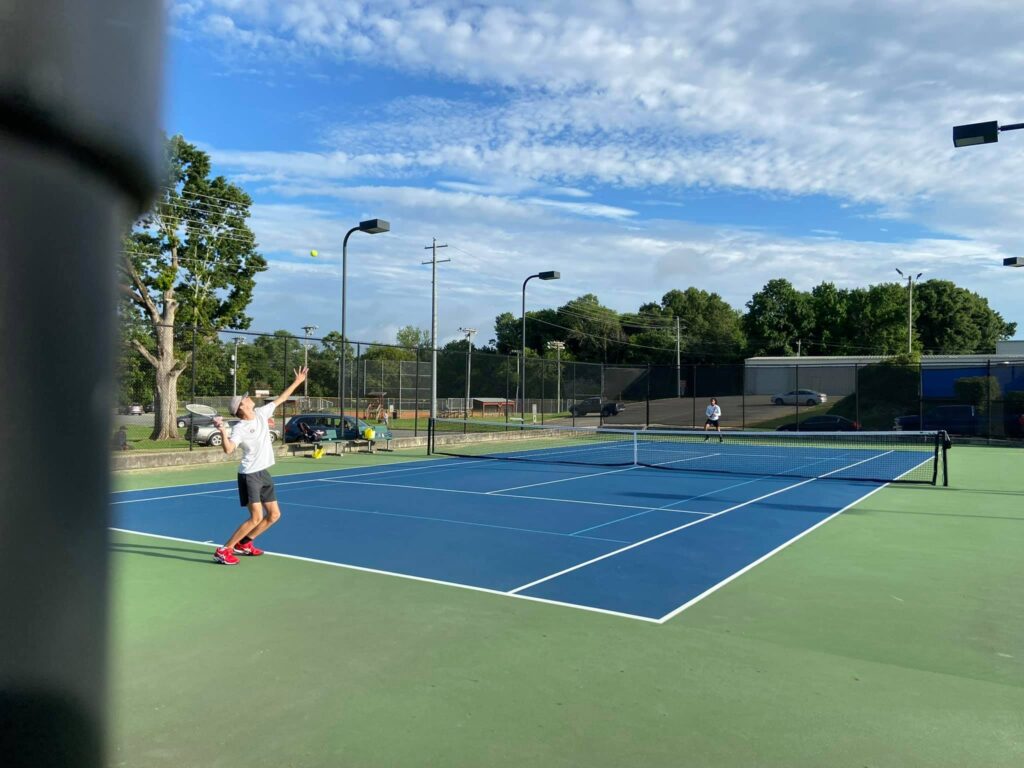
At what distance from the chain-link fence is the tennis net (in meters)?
1.49

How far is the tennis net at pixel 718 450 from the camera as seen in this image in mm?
19016

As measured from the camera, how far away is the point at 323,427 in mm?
24094

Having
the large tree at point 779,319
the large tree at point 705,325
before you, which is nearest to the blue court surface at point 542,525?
the large tree at point 779,319

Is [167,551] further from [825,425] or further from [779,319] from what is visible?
[779,319]

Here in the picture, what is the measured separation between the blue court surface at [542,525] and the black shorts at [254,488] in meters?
0.87

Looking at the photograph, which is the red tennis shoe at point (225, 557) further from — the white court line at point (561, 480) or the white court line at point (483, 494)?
the white court line at point (561, 480)

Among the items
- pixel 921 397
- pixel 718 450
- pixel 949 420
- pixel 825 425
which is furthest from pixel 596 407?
pixel 949 420

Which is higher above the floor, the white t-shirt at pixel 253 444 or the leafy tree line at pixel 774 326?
the leafy tree line at pixel 774 326

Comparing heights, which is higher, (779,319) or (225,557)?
(779,319)

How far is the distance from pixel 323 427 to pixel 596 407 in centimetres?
1836

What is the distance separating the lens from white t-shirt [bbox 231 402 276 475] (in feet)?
28.0

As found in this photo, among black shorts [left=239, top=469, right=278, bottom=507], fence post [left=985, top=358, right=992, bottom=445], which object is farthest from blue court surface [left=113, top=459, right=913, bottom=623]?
fence post [left=985, top=358, right=992, bottom=445]

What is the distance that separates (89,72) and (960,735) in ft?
16.9

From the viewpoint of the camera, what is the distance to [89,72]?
2.02 feet
